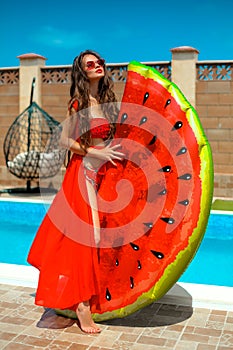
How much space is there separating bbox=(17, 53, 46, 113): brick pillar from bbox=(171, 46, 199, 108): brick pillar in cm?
289

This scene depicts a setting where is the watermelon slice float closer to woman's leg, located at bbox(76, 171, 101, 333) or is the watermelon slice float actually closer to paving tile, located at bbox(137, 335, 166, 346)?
woman's leg, located at bbox(76, 171, 101, 333)

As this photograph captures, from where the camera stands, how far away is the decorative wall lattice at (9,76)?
11.3 m

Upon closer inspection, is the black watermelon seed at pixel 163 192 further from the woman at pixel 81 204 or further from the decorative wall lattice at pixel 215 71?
the decorative wall lattice at pixel 215 71

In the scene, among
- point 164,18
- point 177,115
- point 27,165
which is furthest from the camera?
point 164,18

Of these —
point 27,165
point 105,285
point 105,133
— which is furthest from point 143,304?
point 27,165

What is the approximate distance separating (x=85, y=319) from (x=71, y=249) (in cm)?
42

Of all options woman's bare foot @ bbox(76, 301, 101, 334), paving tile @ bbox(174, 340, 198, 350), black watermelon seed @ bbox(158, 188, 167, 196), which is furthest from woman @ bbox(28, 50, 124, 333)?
paving tile @ bbox(174, 340, 198, 350)

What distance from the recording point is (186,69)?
987cm

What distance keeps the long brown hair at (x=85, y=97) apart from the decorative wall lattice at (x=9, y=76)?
8.53 metres

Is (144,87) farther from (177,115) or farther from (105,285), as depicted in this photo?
(105,285)

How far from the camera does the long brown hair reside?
10.0 feet

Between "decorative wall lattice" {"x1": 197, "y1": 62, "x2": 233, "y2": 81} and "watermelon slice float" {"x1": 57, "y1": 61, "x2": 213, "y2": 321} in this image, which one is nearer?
"watermelon slice float" {"x1": 57, "y1": 61, "x2": 213, "y2": 321}

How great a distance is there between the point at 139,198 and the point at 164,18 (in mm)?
9455

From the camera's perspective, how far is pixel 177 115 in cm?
303
